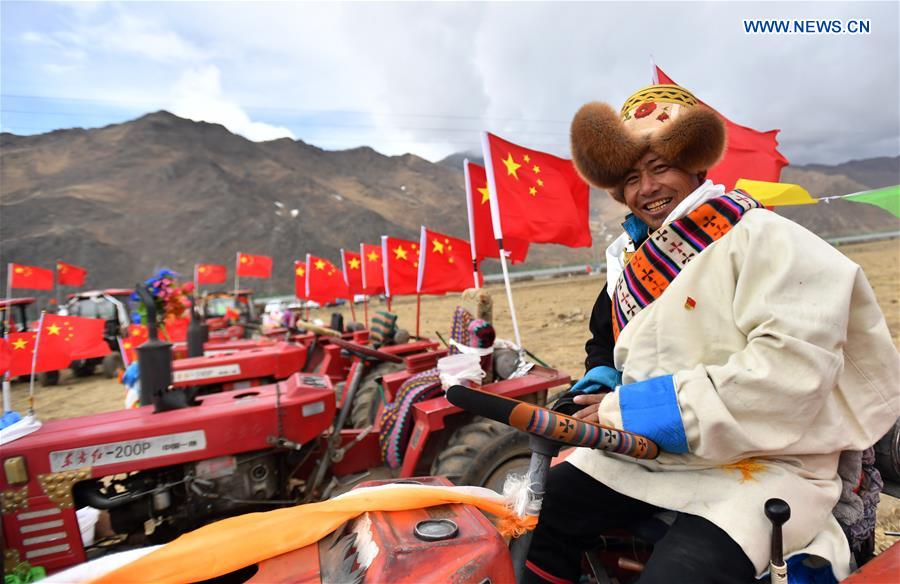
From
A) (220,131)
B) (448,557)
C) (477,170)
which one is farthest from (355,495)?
(220,131)

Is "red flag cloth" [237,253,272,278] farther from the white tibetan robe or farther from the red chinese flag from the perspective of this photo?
the white tibetan robe

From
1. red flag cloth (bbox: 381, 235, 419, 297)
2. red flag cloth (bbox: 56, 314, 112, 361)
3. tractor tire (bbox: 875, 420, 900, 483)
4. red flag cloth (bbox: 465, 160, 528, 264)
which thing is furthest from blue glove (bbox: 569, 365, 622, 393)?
red flag cloth (bbox: 381, 235, 419, 297)

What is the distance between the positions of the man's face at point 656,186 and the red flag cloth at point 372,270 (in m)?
10.1

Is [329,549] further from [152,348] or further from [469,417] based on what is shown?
[152,348]

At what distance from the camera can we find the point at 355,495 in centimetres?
135

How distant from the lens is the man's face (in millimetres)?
1590

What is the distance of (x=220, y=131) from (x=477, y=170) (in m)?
97.8

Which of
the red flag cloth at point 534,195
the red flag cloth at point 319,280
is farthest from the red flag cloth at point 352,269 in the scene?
the red flag cloth at point 534,195

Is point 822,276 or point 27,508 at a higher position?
point 822,276

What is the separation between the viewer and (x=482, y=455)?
2.96 metres

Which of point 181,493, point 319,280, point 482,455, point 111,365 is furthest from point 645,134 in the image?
point 111,365

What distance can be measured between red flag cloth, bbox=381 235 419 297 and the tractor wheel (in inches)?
247

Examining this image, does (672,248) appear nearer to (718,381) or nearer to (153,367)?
(718,381)

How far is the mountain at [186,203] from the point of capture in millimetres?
43469
